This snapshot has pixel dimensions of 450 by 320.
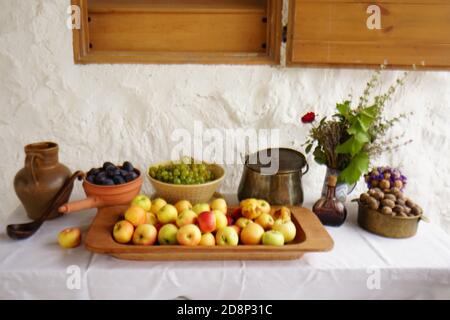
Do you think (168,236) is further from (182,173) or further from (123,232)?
(182,173)

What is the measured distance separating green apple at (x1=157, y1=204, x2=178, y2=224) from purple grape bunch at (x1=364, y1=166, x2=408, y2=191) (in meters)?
0.68

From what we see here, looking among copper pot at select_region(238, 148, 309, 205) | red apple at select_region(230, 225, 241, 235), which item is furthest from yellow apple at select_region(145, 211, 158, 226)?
copper pot at select_region(238, 148, 309, 205)

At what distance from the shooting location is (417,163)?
5.71 feet

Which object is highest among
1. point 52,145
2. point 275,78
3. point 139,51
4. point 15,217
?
point 139,51

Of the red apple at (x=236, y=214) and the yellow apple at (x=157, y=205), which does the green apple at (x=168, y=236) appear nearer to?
the yellow apple at (x=157, y=205)

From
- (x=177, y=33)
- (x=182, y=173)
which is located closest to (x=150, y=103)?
(x=177, y=33)

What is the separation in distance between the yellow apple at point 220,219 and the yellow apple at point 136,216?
0.66 feet

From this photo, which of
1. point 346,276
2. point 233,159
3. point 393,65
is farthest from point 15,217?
point 393,65

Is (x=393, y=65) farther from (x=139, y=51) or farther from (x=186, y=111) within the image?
(x=139, y=51)

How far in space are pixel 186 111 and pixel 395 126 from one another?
0.86m

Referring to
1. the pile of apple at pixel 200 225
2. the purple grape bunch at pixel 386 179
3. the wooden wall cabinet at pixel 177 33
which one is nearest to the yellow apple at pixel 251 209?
the pile of apple at pixel 200 225

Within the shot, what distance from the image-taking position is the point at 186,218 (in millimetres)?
1133
